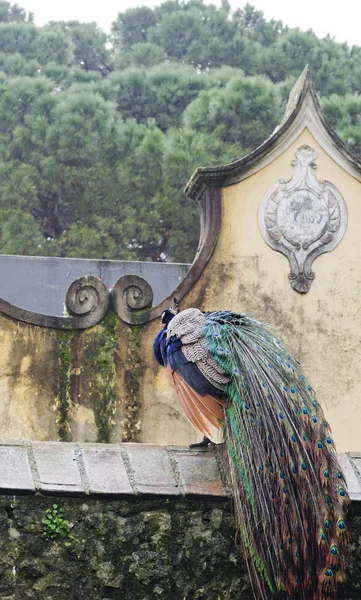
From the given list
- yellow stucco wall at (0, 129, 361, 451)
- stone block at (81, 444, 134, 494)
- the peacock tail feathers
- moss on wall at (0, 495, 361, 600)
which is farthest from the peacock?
yellow stucco wall at (0, 129, 361, 451)

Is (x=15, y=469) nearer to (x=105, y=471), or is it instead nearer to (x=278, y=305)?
(x=105, y=471)

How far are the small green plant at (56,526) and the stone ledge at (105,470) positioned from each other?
0.07 meters

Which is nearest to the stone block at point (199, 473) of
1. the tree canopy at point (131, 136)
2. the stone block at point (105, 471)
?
the stone block at point (105, 471)

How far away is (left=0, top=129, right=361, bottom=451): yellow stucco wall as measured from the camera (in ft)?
30.6

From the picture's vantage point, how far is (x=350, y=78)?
28.3 metres

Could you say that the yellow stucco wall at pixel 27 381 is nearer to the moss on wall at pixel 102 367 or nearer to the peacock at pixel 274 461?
the moss on wall at pixel 102 367

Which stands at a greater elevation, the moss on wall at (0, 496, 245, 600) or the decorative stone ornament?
the decorative stone ornament

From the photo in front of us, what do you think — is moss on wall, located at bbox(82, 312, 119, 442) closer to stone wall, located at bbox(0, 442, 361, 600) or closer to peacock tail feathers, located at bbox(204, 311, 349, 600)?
peacock tail feathers, located at bbox(204, 311, 349, 600)

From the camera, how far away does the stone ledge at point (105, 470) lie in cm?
447

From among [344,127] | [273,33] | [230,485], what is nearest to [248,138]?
[344,127]

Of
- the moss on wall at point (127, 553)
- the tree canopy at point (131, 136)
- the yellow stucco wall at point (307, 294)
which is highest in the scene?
the tree canopy at point (131, 136)

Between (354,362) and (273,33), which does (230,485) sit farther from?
(273,33)

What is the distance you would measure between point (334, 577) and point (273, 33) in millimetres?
28739

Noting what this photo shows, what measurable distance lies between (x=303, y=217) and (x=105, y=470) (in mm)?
5636
